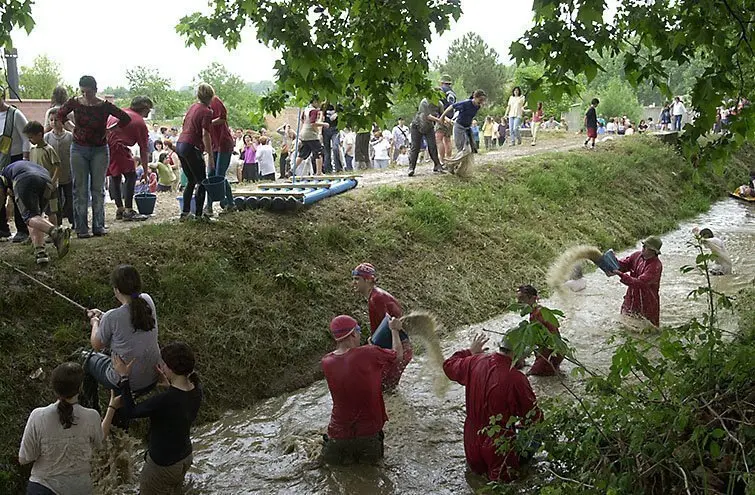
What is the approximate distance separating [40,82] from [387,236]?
122ft

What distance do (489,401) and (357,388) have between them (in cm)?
118

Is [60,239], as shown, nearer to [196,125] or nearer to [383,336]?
[196,125]

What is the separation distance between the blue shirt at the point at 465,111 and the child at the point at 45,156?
8.89 metres

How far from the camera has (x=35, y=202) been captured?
8.72 metres

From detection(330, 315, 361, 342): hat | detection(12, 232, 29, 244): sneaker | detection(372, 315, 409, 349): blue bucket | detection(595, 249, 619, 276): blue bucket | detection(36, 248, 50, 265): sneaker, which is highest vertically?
detection(12, 232, 29, 244): sneaker

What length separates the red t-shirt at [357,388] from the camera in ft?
21.2

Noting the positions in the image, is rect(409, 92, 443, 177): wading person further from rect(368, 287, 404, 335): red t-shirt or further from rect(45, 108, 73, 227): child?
rect(368, 287, 404, 335): red t-shirt

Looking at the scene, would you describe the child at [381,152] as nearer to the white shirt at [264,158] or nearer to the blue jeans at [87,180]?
the white shirt at [264,158]

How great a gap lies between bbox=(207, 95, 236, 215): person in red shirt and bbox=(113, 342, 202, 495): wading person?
5.76 m

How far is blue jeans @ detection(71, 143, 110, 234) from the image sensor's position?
948cm

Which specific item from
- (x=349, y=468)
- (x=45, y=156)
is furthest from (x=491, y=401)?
(x=45, y=156)

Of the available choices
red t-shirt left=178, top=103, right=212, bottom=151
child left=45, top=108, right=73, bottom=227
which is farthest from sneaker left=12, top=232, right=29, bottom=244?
red t-shirt left=178, top=103, right=212, bottom=151

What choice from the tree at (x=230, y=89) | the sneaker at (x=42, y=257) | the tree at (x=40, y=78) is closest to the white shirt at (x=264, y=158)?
the sneaker at (x=42, y=257)

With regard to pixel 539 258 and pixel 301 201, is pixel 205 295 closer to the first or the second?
pixel 301 201
